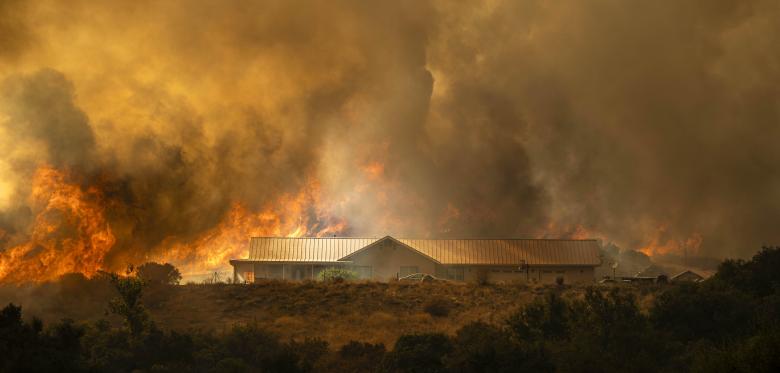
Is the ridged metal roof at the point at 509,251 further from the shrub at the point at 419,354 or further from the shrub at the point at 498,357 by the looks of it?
the shrub at the point at 498,357

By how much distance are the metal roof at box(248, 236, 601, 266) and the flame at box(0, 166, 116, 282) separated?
1961cm

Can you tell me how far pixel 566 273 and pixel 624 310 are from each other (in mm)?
32089

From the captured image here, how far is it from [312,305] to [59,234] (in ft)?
59.5

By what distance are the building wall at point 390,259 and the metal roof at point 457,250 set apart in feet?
2.48

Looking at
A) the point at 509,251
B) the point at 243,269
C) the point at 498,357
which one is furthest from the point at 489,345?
the point at 243,269

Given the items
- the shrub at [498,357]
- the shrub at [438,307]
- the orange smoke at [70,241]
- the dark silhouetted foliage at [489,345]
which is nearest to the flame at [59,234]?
the orange smoke at [70,241]

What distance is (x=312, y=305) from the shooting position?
192 feet

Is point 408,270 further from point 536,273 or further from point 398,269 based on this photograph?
point 536,273

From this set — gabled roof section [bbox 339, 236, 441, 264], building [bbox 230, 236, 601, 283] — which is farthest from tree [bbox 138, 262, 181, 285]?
gabled roof section [bbox 339, 236, 441, 264]

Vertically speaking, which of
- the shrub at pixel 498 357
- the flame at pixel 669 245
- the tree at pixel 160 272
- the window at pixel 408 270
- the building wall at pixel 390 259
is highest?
the flame at pixel 669 245

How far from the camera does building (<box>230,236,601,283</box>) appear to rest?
76.1m

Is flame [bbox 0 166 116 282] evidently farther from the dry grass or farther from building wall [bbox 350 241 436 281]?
building wall [bbox 350 241 436 281]

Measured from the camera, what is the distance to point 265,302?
5938cm

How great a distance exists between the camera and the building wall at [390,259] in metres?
76.6
